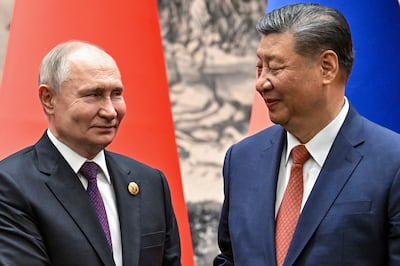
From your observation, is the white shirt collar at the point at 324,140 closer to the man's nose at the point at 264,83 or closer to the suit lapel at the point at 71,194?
the man's nose at the point at 264,83


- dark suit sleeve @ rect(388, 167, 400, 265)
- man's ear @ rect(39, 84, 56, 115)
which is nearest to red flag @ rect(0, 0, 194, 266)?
man's ear @ rect(39, 84, 56, 115)

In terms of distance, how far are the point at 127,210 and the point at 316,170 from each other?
1.48 ft

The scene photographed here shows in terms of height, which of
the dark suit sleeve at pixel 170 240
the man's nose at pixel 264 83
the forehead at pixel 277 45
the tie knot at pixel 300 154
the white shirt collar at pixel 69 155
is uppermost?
the forehead at pixel 277 45

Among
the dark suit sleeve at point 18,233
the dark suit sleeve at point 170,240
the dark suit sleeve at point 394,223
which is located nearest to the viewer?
the dark suit sleeve at point 394,223

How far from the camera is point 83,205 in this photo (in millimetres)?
1914

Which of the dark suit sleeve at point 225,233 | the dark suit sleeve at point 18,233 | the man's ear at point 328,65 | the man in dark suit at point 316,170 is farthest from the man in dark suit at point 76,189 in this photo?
the man's ear at point 328,65

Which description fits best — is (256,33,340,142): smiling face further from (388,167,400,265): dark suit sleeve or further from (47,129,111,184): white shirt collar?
(47,129,111,184): white shirt collar

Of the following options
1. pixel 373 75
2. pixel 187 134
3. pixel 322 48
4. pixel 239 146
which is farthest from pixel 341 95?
pixel 187 134

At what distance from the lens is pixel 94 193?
195 centimetres

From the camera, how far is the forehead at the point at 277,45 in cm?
182

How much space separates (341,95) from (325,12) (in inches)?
7.2

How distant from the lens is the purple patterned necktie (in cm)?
193

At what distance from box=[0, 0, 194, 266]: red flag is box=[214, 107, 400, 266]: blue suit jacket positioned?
2.18ft

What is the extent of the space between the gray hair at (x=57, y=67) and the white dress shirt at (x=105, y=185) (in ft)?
0.40
